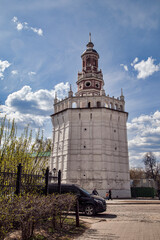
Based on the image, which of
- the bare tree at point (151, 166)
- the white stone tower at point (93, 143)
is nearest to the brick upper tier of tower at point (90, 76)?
the white stone tower at point (93, 143)

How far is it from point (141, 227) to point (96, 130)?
95.5 feet

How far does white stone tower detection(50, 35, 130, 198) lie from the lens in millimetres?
35688

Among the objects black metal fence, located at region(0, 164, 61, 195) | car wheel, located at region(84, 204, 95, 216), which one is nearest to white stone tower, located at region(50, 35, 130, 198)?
car wheel, located at region(84, 204, 95, 216)

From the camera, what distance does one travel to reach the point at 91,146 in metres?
37.0

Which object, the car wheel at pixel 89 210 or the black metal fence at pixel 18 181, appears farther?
the car wheel at pixel 89 210

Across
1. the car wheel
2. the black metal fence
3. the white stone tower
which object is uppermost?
the white stone tower

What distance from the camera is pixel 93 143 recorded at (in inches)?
1463

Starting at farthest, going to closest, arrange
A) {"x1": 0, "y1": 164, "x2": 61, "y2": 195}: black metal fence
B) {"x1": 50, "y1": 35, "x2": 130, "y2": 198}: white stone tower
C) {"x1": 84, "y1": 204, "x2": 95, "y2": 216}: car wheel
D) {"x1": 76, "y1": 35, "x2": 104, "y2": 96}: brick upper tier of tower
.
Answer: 1. {"x1": 76, "y1": 35, "x2": 104, "y2": 96}: brick upper tier of tower
2. {"x1": 50, "y1": 35, "x2": 130, "y2": 198}: white stone tower
3. {"x1": 84, "y1": 204, "x2": 95, "y2": 216}: car wheel
4. {"x1": 0, "y1": 164, "x2": 61, "y2": 195}: black metal fence

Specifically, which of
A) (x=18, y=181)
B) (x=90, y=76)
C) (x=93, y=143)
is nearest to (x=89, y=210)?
(x=18, y=181)

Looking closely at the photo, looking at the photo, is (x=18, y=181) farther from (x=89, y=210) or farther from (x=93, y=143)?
(x=93, y=143)

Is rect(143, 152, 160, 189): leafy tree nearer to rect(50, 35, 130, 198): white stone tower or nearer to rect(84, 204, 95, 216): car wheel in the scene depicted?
rect(50, 35, 130, 198): white stone tower

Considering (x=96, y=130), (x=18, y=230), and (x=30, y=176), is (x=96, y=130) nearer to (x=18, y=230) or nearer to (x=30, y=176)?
(x=30, y=176)

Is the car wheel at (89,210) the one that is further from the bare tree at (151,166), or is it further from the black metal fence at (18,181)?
the bare tree at (151,166)

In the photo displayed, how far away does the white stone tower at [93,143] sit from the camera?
117 feet
